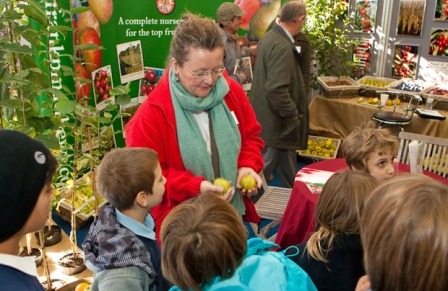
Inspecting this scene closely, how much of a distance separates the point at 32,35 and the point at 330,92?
352cm

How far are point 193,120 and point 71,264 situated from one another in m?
1.40

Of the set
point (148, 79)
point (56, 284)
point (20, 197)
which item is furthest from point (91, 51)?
point (20, 197)

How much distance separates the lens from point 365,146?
89.3 inches

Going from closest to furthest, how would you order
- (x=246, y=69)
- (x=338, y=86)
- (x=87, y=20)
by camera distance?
(x=87, y=20), (x=246, y=69), (x=338, y=86)

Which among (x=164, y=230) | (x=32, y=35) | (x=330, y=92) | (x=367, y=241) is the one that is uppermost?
(x=32, y=35)

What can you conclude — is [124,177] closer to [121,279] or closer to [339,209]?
[121,279]

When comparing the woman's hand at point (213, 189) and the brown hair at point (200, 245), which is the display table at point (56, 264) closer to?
the woman's hand at point (213, 189)

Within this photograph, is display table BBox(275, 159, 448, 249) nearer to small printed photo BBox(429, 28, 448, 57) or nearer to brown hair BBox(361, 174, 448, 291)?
brown hair BBox(361, 174, 448, 291)

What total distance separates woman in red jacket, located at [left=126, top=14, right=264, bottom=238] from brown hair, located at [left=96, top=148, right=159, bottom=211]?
0.74 ft

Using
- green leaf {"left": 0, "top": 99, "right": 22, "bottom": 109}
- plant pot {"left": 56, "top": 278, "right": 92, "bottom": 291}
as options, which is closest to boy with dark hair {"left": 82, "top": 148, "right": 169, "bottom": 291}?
green leaf {"left": 0, "top": 99, "right": 22, "bottom": 109}

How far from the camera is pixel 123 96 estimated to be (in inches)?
96.0

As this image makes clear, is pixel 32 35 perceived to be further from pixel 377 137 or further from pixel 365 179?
pixel 377 137

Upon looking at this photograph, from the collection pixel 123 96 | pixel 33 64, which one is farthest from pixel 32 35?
pixel 123 96

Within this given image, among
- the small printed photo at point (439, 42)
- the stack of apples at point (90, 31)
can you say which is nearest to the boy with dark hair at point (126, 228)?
the stack of apples at point (90, 31)
